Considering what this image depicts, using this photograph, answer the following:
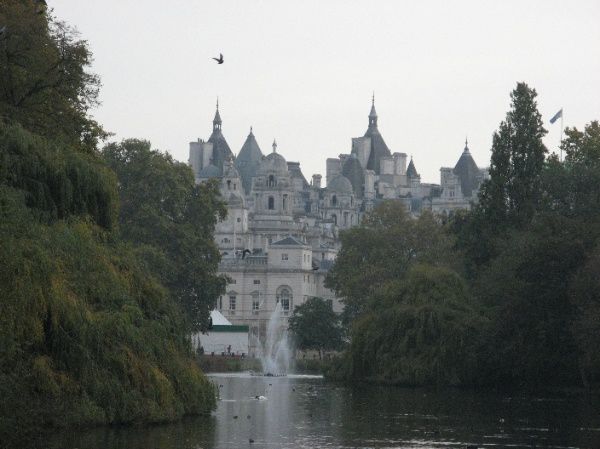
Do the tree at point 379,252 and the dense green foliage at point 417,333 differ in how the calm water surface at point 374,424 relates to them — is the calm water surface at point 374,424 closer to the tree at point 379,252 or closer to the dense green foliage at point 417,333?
the dense green foliage at point 417,333

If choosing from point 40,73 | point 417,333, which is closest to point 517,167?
point 417,333

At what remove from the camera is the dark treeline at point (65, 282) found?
106 feet

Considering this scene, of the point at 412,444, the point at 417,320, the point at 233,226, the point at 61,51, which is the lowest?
the point at 412,444

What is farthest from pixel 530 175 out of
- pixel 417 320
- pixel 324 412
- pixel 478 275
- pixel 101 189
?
pixel 101 189

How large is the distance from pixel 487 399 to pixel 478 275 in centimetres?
1882

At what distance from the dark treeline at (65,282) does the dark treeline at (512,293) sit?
14.8 metres

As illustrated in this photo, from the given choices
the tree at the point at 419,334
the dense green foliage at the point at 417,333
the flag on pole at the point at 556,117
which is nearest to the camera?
the tree at the point at 419,334

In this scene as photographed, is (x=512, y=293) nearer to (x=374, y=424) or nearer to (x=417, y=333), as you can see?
(x=417, y=333)

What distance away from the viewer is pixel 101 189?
39.7 m

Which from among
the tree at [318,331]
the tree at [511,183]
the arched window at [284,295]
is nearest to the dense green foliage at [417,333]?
the tree at [511,183]

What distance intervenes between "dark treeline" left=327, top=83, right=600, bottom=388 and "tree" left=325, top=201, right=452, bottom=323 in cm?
1963

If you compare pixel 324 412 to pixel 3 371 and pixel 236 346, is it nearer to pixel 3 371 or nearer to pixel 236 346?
pixel 3 371

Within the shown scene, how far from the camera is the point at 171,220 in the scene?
279 feet

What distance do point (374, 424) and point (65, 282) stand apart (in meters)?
9.34
